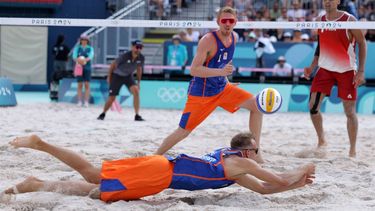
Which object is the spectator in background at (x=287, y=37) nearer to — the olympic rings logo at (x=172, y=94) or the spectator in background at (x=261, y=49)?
the spectator in background at (x=261, y=49)

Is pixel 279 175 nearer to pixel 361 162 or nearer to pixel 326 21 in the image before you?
pixel 361 162

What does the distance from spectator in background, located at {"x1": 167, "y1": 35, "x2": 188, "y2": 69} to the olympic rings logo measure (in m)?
0.79

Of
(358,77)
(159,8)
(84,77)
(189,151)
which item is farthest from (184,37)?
(358,77)

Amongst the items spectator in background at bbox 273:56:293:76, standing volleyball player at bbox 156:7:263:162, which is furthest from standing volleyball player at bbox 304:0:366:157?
spectator in background at bbox 273:56:293:76

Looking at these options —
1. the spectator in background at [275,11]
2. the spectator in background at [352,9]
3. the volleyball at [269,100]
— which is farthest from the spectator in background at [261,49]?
the volleyball at [269,100]

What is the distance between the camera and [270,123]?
12.4m

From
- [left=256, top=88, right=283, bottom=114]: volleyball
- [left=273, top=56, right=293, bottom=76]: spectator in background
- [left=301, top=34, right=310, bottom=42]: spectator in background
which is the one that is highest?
[left=301, top=34, right=310, bottom=42]: spectator in background

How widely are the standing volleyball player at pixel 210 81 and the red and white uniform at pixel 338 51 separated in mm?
1325

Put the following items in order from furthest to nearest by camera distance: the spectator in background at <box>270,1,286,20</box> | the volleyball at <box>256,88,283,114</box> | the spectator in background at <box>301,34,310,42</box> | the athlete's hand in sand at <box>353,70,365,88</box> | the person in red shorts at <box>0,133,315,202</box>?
the spectator in background at <box>270,1,286,20</box> → the spectator in background at <box>301,34,310,42</box> → the athlete's hand in sand at <box>353,70,365,88</box> → the volleyball at <box>256,88,283,114</box> → the person in red shorts at <box>0,133,315,202</box>

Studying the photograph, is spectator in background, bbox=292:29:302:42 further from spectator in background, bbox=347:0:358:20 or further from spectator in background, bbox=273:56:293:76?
spectator in background, bbox=347:0:358:20

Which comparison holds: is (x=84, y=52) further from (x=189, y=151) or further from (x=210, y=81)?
(x=210, y=81)

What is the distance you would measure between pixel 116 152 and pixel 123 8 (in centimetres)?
1243

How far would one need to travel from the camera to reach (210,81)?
22.3ft

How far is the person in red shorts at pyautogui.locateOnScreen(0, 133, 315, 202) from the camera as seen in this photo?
497 centimetres
